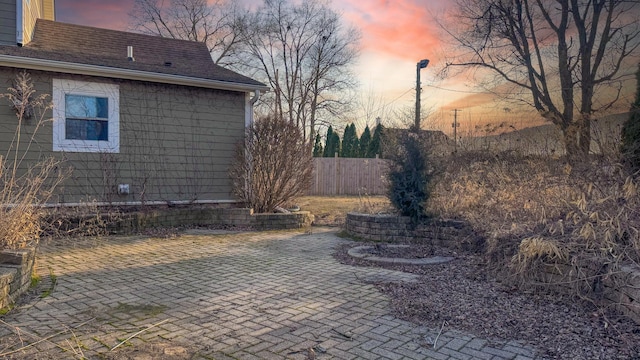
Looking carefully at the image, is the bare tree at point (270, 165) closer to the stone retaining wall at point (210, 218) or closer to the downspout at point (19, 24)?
the stone retaining wall at point (210, 218)

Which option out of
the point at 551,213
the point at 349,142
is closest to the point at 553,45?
the point at 551,213

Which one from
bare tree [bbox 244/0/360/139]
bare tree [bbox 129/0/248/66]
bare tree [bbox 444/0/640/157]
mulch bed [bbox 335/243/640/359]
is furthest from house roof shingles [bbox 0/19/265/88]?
bare tree [bbox 244/0/360/139]

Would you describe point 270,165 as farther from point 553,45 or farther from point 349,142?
point 349,142

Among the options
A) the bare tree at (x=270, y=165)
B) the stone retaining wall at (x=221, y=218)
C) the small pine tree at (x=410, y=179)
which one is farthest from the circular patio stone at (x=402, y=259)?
the bare tree at (x=270, y=165)

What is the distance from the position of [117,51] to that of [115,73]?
201 centimetres

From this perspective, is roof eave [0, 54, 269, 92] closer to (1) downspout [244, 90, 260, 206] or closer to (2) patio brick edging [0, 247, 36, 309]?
(1) downspout [244, 90, 260, 206]

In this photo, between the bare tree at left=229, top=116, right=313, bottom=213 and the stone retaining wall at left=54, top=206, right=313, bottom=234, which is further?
the bare tree at left=229, top=116, right=313, bottom=213

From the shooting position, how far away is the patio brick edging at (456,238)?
352cm

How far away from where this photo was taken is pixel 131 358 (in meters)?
2.73

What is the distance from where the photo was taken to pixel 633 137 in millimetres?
6270

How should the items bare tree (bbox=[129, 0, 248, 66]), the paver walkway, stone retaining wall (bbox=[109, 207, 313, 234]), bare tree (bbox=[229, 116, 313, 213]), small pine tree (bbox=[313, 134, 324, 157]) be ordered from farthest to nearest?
small pine tree (bbox=[313, 134, 324, 157])
bare tree (bbox=[129, 0, 248, 66])
bare tree (bbox=[229, 116, 313, 213])
stone retaining wall (bbox=[109, 207, 313, 234])
the paver walkway

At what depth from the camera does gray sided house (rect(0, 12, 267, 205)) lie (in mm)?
8273

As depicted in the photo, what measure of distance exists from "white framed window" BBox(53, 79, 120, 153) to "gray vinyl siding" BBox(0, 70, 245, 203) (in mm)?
115

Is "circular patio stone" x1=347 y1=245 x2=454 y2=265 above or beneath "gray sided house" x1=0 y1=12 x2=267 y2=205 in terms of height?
beneath
